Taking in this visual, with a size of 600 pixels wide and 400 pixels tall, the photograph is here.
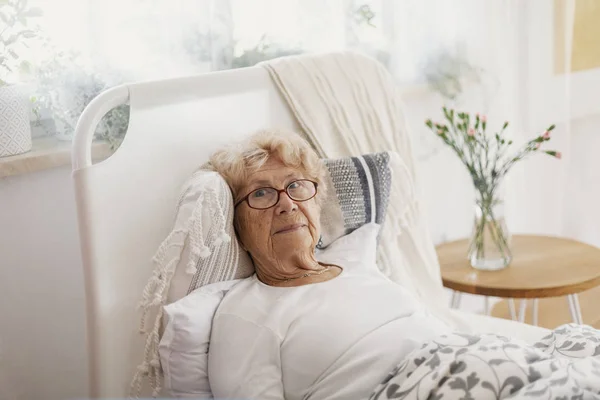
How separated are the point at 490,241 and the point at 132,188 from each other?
1011 millimetres

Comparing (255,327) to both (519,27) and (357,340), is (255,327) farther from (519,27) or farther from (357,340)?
(519,27)

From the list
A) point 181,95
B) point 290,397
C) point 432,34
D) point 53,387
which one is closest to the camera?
point 290,397

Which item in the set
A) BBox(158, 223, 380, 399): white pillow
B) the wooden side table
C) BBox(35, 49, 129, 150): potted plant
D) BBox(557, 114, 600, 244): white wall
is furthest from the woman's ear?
BBox(557, 114, 600, 244): white wall

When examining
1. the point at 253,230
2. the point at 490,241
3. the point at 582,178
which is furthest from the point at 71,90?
the point at 582,178

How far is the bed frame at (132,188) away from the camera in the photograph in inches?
49.8

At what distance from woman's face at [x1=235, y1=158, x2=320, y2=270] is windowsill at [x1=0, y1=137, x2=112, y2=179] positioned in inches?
16.1

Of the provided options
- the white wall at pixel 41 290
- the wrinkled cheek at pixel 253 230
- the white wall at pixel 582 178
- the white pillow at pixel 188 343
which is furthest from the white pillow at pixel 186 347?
the white wall at pixel 582 178

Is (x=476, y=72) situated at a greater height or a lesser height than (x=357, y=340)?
greater

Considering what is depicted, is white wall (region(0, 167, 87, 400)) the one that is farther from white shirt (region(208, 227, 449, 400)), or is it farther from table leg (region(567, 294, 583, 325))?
table leg (region(567, 294, 583, 325))

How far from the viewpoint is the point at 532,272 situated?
1.94m

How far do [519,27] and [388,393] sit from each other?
5.99 ft

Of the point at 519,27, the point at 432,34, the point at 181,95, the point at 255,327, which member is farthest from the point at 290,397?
the point at 519,27

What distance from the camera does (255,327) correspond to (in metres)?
1.27

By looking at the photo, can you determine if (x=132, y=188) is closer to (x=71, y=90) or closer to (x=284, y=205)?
(x=284, y=205)
